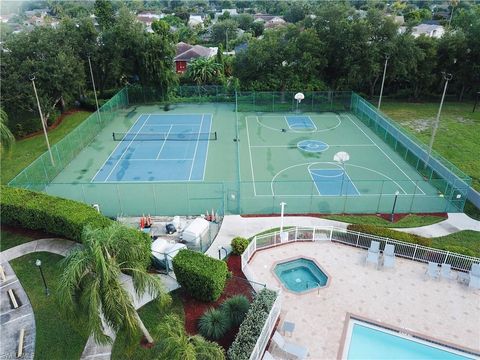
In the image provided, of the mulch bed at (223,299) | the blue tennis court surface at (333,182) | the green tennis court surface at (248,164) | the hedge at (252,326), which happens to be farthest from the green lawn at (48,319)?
the blue tennis court surface at (333,182)

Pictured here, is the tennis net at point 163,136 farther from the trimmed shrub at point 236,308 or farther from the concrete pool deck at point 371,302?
the trimmed shrub at point 236,308

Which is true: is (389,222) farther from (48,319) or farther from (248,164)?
(48,319)

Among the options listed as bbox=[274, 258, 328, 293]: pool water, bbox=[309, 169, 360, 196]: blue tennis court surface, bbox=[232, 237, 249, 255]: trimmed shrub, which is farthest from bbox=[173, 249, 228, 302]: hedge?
bbox=[309, 169, 360, 196]: blue tennis court surface

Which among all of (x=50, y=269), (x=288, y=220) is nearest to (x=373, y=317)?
(x=288, y=220)

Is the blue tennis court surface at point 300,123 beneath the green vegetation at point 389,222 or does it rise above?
beneath

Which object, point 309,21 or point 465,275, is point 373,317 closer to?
point 465,275
